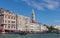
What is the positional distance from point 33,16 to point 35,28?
19312 mm

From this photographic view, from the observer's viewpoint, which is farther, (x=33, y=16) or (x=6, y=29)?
(x=33, y=16)

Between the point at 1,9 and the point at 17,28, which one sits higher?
the point at 1,9

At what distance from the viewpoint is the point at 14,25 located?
8725 cm

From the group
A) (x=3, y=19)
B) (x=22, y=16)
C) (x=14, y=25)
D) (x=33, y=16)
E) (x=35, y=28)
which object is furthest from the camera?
(x=33, y=16)

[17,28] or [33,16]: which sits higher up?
[33,16]

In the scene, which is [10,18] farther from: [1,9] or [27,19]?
[27,19]

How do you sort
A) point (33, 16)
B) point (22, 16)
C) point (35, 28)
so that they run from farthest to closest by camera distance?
point (33, 16), point (35, 28), point (22, 16)

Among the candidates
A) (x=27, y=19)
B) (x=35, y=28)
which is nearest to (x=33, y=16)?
(x=35, y=28)

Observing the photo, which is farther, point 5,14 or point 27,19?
point 27,19

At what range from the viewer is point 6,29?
8050 centimetres

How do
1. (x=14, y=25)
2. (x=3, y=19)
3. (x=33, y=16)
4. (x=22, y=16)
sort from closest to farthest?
(x=3, y=19) → (x=14, y=25) → (x=22, y=16) → (x=33, y=16)

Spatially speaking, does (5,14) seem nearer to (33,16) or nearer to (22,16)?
(22,16)

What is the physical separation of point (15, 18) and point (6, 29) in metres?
10.2

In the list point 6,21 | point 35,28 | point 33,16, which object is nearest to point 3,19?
point 6,21
